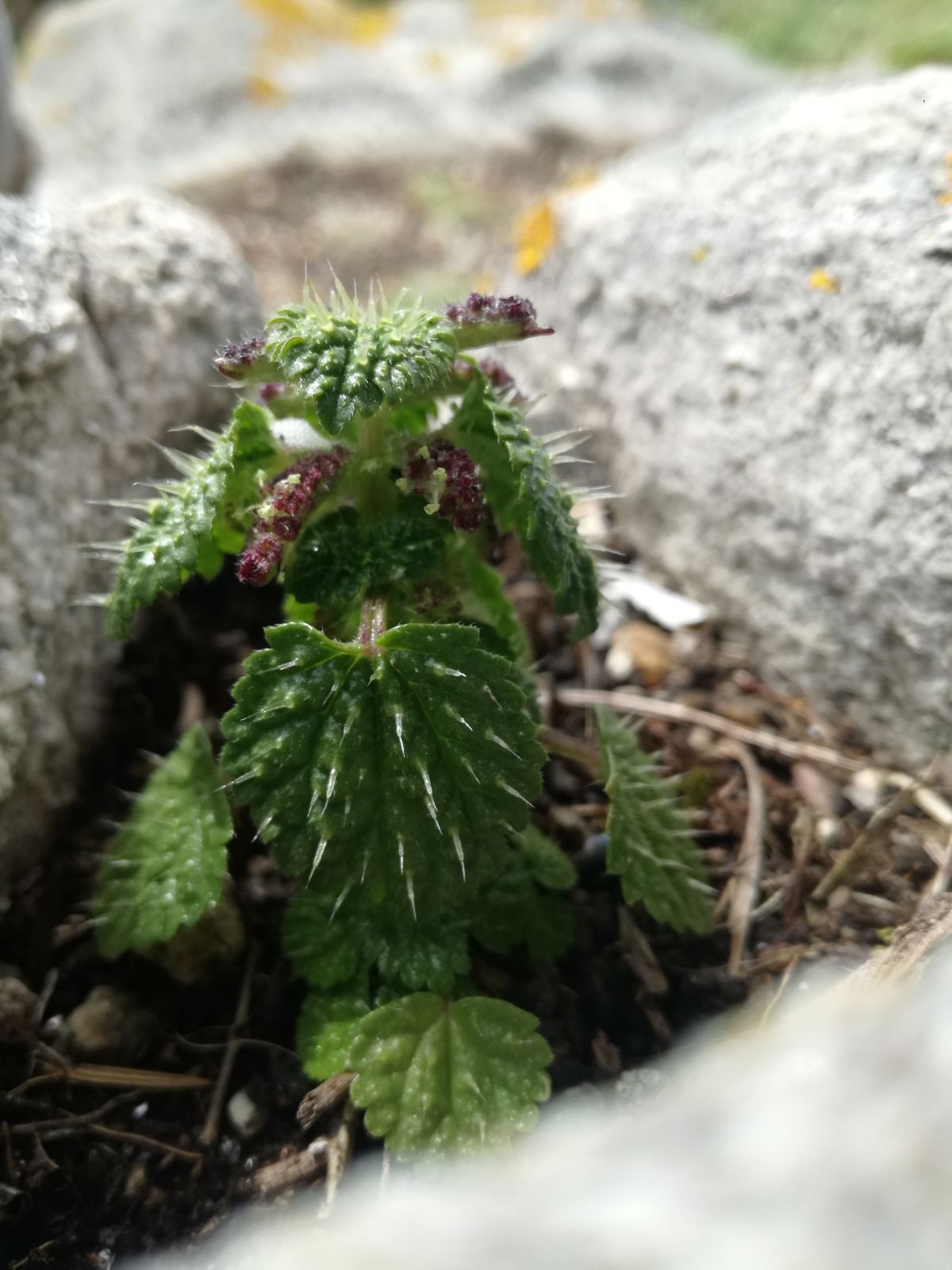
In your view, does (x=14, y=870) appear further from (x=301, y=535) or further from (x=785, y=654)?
(x=785, y=654)

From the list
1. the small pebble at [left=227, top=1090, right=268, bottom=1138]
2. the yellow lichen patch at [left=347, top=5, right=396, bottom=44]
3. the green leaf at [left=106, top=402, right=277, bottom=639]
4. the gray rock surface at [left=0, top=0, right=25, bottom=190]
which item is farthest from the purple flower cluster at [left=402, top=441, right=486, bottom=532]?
the yellow lichen patch at [left=347, top=5, right=396, bottom=44]

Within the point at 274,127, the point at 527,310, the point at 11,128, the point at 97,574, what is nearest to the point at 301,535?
the point at 527,310

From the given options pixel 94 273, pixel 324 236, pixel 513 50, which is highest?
pixel 513 50

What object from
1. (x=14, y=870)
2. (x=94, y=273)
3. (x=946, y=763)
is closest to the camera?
(x=14, y=870)

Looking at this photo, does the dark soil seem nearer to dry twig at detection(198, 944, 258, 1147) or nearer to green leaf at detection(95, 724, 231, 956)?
dry twig at detection(198, 944, 258, 1147)

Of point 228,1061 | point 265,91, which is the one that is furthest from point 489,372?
point 265,91

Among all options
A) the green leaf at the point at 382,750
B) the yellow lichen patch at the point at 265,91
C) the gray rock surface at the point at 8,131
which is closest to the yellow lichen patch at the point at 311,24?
the yellow lichen patch at the point at 265,91

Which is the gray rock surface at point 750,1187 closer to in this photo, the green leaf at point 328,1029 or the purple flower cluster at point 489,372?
the green leaf at point 328,1029
